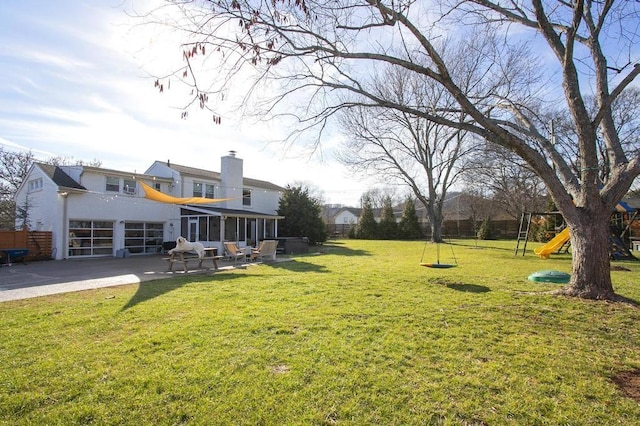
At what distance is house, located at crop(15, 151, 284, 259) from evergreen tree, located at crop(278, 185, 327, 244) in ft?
8.71

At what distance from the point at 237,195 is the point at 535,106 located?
52.6 feet

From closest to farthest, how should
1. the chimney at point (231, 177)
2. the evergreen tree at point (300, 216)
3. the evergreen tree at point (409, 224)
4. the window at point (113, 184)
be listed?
the window at point (113, 184), the chimney at point (231, 177), the evergreen tree at point (300, 216), the evergreen tree at point (409, 224)

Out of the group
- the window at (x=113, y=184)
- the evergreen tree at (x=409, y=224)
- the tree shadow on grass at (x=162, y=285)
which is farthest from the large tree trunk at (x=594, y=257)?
the evergreen tree at (x=409, y=224)

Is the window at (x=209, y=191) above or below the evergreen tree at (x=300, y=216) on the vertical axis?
above

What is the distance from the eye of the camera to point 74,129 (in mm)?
13766

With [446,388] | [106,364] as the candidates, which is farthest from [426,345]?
[106,364]

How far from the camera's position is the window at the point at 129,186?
1833cm

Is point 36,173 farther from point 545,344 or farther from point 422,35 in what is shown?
point 545,344

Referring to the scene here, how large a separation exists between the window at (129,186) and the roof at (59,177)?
1934 millimetres

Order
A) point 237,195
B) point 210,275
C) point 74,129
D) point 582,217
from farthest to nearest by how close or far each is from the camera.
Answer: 1. point 237,195
2. point 74,129
3. point 210,275
4. point 582,217

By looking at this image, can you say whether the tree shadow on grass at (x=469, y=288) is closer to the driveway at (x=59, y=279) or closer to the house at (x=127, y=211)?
the driveway at (x=59, y=279)

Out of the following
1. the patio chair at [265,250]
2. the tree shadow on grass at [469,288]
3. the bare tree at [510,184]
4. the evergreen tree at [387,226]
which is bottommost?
the tree shadow on grass at [469,288]

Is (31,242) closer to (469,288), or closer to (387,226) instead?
(469,288)

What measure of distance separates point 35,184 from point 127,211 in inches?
185
